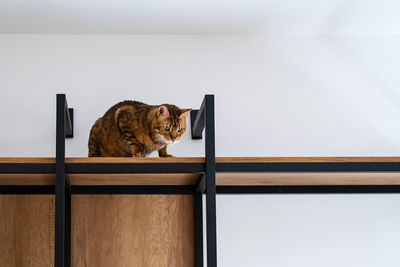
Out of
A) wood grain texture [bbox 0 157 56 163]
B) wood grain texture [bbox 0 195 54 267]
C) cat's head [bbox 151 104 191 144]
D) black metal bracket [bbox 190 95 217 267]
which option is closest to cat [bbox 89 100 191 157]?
cat's head [bbox 151 104 191 144]

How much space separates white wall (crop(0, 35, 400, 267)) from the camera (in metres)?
1.84

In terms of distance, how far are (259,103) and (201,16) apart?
375mm

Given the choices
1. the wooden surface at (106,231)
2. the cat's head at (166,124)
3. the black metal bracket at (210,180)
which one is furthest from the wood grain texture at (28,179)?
the black metal bracket at (210,180)

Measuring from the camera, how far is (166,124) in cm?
152

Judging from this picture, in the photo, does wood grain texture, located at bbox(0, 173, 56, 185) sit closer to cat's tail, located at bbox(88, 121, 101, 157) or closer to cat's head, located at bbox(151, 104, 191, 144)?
cat's tail, located at bbox(88, 121, 101, 157)

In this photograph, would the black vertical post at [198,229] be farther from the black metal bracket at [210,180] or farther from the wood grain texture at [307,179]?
the black metal bracket at [210,180]

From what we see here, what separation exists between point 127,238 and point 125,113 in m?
0.48

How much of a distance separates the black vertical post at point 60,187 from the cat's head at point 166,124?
0.26 meters

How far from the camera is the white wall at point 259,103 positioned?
1.84 meters

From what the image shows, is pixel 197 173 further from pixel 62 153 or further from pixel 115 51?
pixel 115 51

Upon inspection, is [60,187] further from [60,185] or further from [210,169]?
[210,169]

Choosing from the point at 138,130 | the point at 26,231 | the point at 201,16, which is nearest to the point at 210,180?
the point at 138,130

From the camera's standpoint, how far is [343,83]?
196cm

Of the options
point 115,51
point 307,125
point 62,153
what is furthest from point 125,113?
point 307,125
